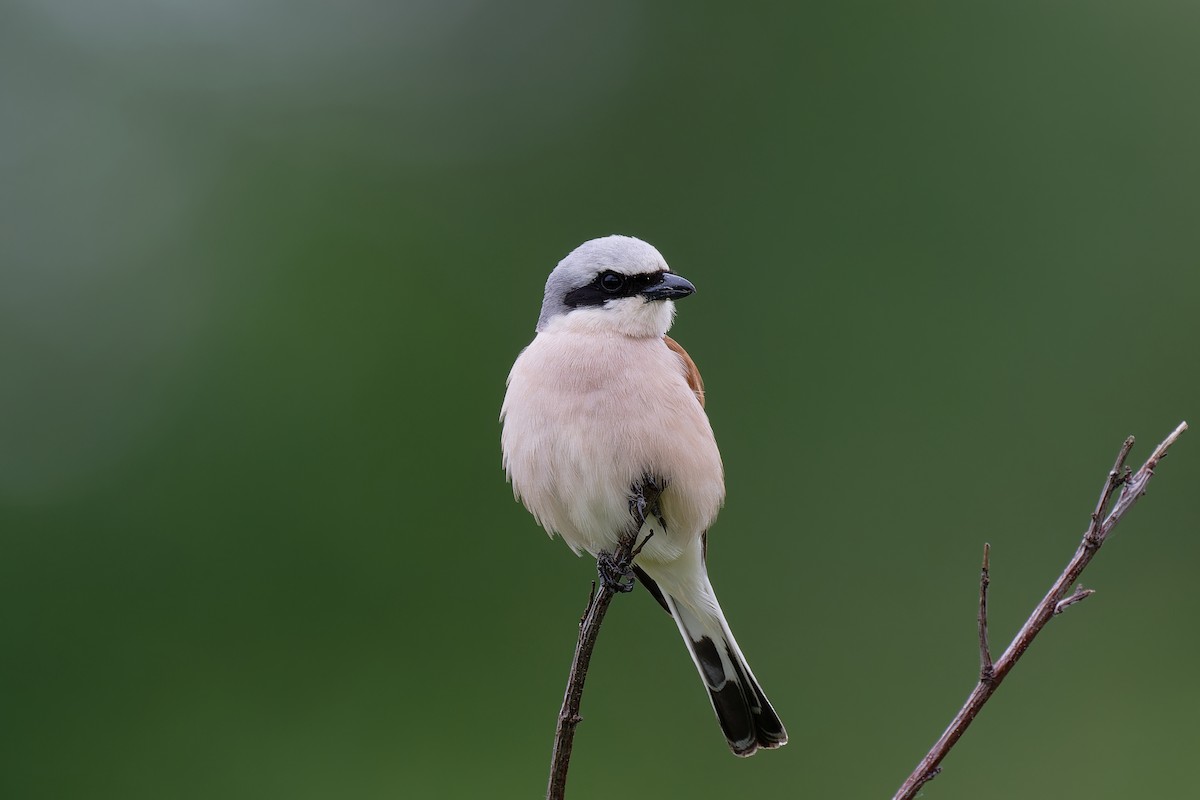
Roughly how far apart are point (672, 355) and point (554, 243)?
3684 mm

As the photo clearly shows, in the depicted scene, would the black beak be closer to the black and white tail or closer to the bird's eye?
the bird's eye

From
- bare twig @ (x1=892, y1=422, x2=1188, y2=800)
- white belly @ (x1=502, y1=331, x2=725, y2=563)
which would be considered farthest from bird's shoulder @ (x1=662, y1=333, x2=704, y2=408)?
bare twig @ (x1=892, y1=422, x2=1188, y2=800)

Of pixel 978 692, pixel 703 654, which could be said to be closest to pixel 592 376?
pixel 703 654

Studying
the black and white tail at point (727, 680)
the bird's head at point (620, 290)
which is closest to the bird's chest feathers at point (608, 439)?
the bird's head at point (620, 290)

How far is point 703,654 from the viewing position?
3.95m

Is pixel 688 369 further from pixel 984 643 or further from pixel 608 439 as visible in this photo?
pixel 984 643

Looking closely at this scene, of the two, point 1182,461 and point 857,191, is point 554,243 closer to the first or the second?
point 857,191

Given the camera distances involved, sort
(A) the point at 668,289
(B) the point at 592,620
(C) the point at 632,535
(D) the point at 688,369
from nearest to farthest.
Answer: (B) the point at 592,620 < (C) the point at 632,535 < (A) the point at 668,289 < (D) the point at 688,369

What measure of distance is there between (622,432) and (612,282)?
585mm

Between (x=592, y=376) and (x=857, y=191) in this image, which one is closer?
(x=592, y=376)

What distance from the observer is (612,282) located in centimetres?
365

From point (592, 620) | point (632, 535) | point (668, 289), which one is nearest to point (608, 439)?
point (632, 535)

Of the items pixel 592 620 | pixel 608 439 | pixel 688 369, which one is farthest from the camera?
pixel 688 369

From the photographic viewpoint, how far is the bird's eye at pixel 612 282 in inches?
143
